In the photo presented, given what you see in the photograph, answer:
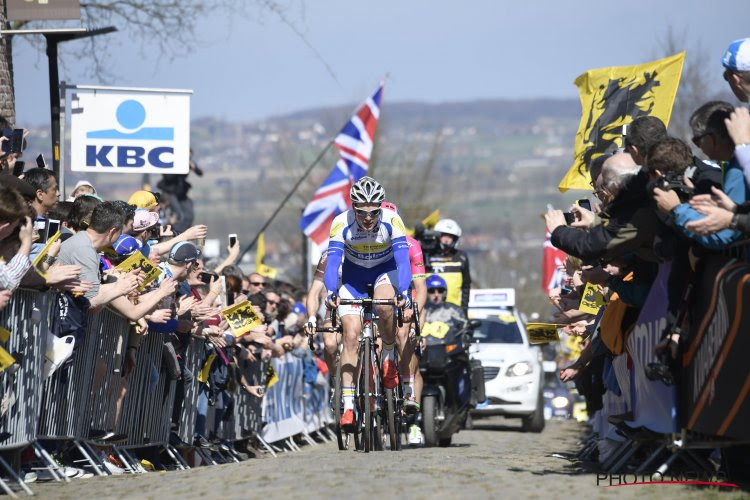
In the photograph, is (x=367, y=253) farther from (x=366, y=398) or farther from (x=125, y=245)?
(x=125, y=245)

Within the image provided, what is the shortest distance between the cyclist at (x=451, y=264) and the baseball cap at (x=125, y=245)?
6.01 metres

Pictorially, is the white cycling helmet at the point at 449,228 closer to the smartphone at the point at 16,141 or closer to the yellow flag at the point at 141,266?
the yellow flag at the point at 141,266

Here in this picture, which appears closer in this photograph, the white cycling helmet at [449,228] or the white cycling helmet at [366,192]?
the white cycling helmet at [366,192]

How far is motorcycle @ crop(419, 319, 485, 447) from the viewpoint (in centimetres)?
1496

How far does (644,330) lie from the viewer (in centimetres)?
841

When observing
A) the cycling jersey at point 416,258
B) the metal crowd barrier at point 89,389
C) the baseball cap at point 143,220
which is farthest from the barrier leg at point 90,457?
the cycling jersey at point 416,258

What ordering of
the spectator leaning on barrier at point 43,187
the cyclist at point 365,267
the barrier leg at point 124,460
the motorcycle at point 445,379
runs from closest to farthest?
1. the spectator leaning on barrier at point 43,187
2. the barrier leg at point 124,460
3. the cyclist at point 365,267
4. the motorcycle at point 445,379

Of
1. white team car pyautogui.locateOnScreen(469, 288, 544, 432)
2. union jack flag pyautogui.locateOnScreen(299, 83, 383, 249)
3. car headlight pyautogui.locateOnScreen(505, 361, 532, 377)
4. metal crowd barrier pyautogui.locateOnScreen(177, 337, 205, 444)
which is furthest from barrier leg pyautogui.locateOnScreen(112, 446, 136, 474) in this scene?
union jack flag pyautogui.locateOnScreen(299, 83, 383, 249)

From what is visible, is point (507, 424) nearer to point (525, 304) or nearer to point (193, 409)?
point (193, 409)

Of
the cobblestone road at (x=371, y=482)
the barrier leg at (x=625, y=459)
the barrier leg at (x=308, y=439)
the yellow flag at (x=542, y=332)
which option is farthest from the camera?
the barrier leg at (x=308, y=439)

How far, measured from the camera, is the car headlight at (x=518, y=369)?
852 inches

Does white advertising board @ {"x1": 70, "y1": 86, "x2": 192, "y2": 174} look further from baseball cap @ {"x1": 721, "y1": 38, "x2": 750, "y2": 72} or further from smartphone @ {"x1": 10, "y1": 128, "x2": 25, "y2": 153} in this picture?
baseball cap @ {"x1": 721, "y1": 38, "x2": 750, "y2": 72}

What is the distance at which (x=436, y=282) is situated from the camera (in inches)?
639

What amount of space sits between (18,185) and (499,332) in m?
14.8
